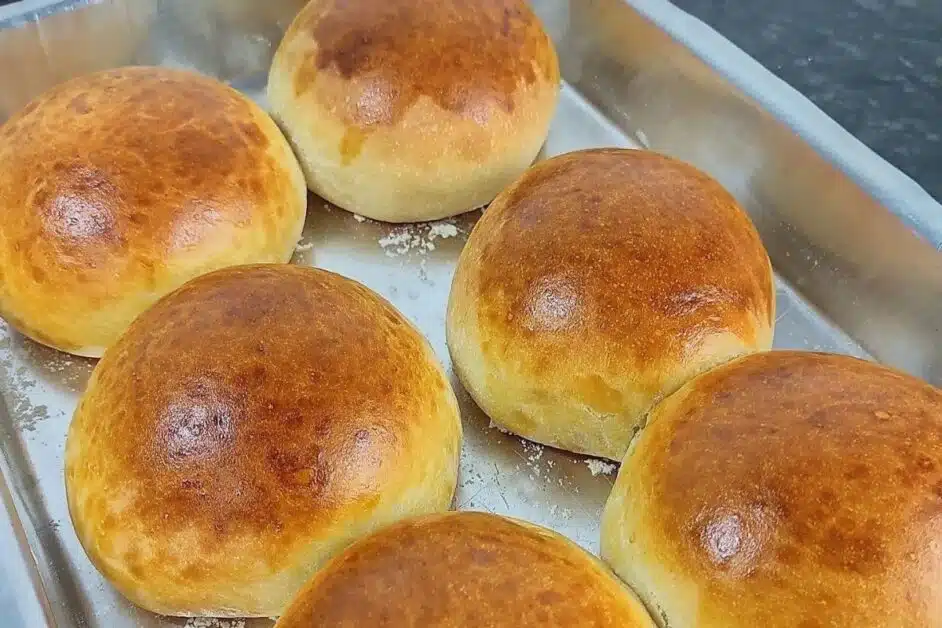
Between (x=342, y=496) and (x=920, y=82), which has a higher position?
(x=342, y=496)

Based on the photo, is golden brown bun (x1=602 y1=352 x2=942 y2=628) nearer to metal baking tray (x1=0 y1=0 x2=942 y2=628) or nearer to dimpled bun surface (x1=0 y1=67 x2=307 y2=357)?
metal baking tray (x1=0 y1=0 x2=942 y2=628)

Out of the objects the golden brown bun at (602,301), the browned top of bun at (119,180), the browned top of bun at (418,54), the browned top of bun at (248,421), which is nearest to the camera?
the browned top of bun at (248,421)

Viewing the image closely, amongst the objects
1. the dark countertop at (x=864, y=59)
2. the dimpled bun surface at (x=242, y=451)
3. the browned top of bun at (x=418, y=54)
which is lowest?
the dark countertop at (x=864, y=59)

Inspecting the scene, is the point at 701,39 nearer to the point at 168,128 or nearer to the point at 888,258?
the point at 888,258

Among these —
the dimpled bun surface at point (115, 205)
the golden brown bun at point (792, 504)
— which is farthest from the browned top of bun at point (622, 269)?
the dimpled bun surface at point (115, 205)

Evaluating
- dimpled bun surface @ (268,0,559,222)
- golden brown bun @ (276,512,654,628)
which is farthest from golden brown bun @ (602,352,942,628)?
dimpled bun surface @ (268,0,559,222)

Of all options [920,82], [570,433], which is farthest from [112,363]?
[920,82]

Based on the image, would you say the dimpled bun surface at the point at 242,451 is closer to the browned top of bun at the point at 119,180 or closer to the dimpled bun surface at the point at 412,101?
the browned top of bun at the point at 119,180
